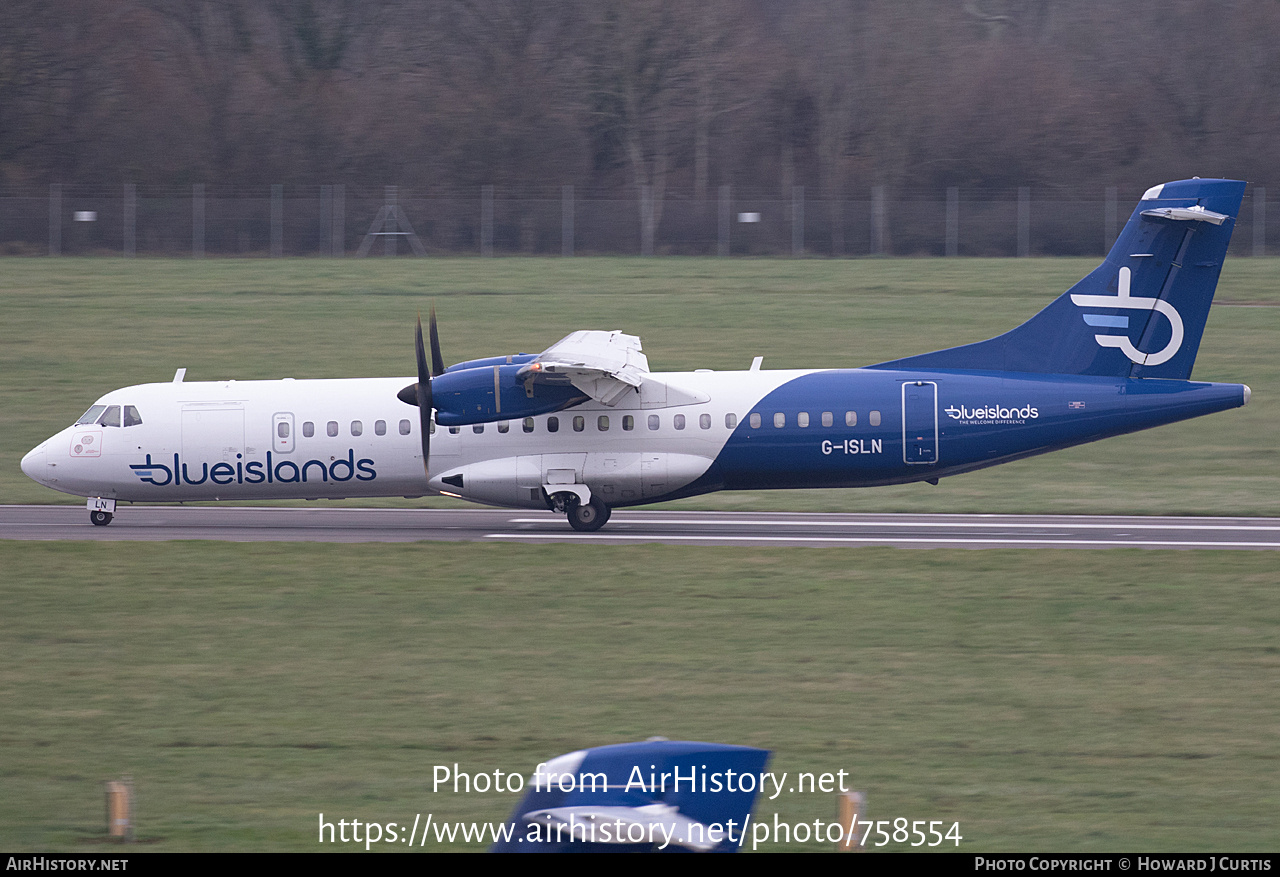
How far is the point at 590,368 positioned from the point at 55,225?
35414 millimetres

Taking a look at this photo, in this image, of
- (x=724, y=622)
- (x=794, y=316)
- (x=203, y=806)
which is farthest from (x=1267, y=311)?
(x=203, y=806)

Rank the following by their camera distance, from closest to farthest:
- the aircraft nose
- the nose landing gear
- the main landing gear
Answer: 1. the main landing gear
2. the aircraft nose
3. the nose landing gear

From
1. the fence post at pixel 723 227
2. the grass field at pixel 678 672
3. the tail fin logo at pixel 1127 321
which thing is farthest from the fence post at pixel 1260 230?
the tail fin logo at pixel 1127 321

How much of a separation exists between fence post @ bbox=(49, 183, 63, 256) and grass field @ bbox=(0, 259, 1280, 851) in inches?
954

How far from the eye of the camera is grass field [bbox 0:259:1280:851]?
395 inches

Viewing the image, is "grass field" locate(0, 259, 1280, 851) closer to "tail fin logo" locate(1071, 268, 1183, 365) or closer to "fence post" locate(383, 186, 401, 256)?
"tail fin logo" locate(1071, 268, 1183, 365)

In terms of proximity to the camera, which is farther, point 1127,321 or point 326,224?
point 326,224

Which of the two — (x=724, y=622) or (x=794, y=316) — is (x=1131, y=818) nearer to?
(x=724, y=622)

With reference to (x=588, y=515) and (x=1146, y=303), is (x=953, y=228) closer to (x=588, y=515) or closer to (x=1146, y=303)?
(x=1146, y=303)

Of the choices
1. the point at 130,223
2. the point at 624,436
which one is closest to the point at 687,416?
the point at 624,436

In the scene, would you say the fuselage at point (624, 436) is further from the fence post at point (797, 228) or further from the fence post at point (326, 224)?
the fence post at point (326, 224)

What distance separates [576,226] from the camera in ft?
159

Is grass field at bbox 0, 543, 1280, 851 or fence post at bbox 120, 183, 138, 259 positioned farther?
fence post at bbox 120, 183, 138, 259

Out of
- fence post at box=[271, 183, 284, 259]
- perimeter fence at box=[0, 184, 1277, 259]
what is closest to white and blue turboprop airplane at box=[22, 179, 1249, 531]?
perimeter fence at box=[0, 184, 1277, 259]
